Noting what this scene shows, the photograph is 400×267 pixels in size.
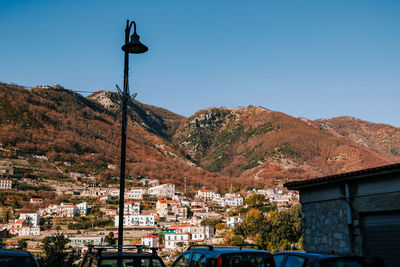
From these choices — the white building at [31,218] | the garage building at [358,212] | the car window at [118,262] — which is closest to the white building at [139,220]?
the white building at [31,218]

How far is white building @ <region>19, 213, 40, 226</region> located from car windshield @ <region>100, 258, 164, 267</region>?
4340 inches

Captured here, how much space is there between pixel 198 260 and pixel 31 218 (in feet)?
367

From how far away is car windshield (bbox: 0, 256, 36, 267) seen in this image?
19.9ft

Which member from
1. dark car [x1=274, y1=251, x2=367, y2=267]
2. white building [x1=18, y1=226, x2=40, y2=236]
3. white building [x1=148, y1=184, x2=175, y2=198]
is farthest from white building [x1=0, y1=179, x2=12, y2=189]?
dark car [x1=274, y1=251, x2=367, y2=267]

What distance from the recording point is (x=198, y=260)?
6.68m

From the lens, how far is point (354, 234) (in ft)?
32.3

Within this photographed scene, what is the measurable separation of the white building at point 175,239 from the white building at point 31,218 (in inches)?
1453

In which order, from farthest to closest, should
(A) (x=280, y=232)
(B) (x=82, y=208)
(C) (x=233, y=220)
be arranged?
(B) (x=82, y=208), (C) (x=233, y=220), (A) (x=280, y=232)

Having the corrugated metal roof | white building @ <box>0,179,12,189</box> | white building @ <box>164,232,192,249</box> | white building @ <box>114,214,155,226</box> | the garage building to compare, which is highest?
white building @ <box>0,179,12,189</box>

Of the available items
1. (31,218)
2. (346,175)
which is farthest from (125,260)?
(31,218)

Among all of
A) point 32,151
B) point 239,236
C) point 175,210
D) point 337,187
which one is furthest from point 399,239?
point 32,151

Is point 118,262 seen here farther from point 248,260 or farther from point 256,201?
point 256,201

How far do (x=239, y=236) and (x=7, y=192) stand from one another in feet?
257

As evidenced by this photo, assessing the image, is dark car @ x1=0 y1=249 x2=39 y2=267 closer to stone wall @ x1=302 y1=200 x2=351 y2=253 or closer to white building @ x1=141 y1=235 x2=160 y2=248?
stone wall @ x1=302 y1=200 x2=351 y2=253
